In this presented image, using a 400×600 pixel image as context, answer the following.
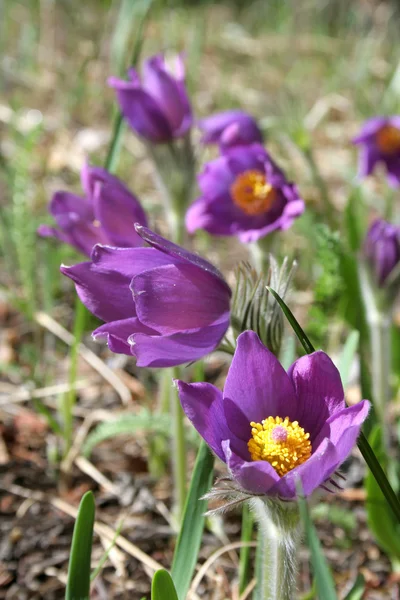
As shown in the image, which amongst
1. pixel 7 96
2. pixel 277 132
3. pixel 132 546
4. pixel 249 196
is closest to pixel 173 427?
pixel 132 546

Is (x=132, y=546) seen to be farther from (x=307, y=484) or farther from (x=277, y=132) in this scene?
(x=277, y=132)

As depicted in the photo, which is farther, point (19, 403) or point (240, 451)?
point (19, 403)

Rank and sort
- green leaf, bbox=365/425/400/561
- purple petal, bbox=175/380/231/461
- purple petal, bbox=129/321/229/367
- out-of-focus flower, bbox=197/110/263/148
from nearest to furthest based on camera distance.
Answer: purple petal, bbox=175/380/231/461 → purple petal, bbox=129/321/229/367 → green leaf, bbox=365/425/400/561 → out-of-focus flower, bbox=197/110/263/148

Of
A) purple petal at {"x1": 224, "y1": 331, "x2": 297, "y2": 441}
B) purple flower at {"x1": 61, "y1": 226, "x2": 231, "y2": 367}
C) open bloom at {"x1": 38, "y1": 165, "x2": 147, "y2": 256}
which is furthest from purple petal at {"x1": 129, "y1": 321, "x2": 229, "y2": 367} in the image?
open bloom at {"x1": 38, "y1": 165, "x2": 147, "y2": 256}

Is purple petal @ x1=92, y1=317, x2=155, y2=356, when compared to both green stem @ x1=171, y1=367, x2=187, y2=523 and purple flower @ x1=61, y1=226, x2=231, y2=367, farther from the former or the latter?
green stem @ x1=171, y1=367, x2=187, y2=523

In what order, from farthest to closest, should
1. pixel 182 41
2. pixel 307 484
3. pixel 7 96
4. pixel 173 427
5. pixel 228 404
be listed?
1. pixel 182 41
2. pixel 7 96
3. pixel 173 427
4. pixel 228 404
5. pixel 307 484

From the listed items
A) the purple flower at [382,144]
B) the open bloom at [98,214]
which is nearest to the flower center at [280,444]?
the open bloom at [98,214]

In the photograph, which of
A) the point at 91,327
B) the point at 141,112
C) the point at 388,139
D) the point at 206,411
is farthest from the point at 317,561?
the point at 388,139
